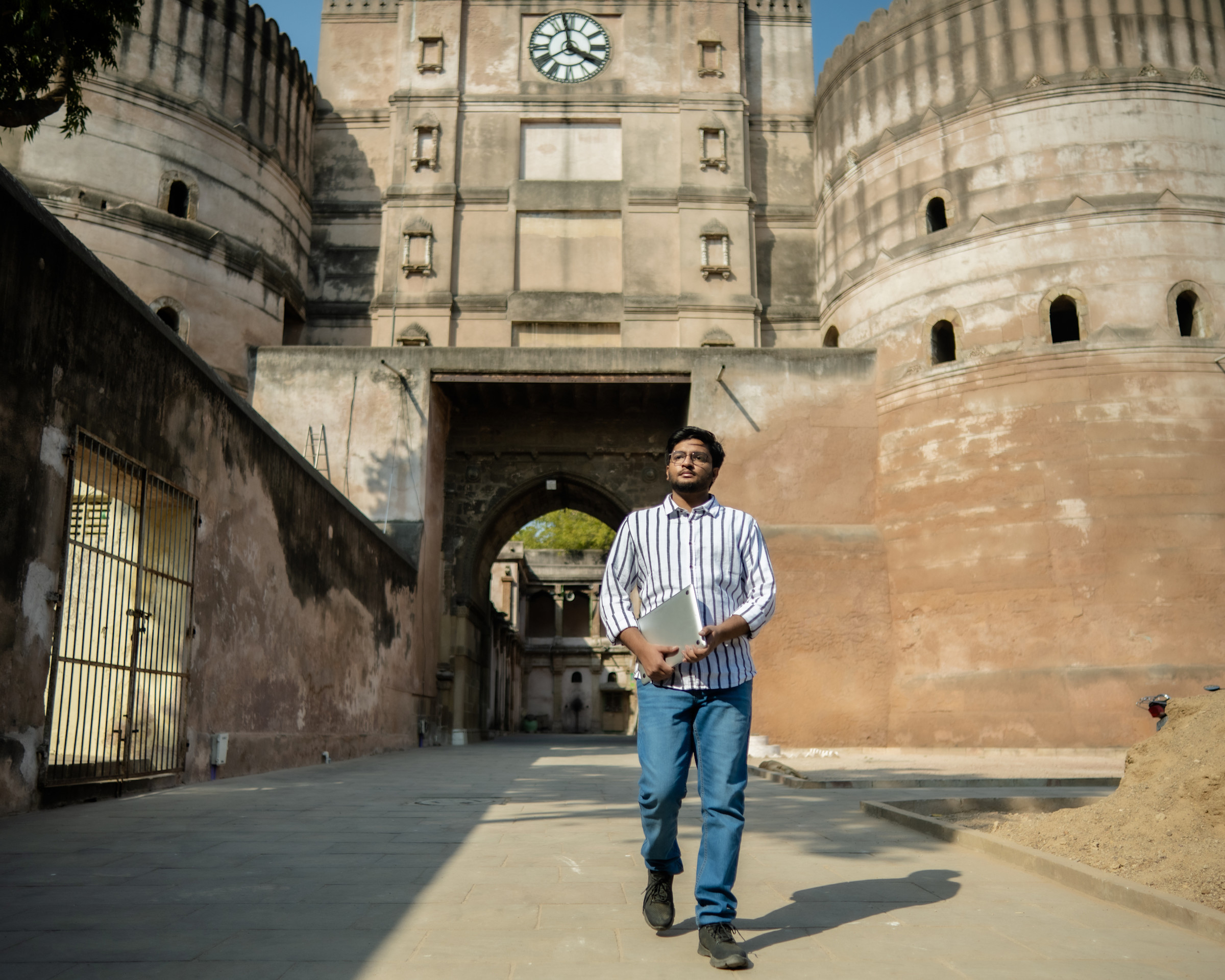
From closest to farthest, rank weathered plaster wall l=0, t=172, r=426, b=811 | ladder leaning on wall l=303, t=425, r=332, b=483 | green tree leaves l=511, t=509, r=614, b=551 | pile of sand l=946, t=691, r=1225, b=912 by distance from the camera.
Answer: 1. pile of sand l=946, t=691, r=1225, b=912
2. weathered plaster wall l=0, t=172, r=426, b=811
3. ladder leaning on wall l=303, t=425, r=332, b=483
4. green tree leaves l=511, t=509, r=614, b=551

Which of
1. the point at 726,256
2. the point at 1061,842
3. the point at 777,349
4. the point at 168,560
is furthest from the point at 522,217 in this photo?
the point at 1061,842

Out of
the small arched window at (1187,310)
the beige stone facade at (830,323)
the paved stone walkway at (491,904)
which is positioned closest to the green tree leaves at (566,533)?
the beige stone facade at (830,323)

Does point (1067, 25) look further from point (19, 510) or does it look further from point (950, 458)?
point (19, 510)

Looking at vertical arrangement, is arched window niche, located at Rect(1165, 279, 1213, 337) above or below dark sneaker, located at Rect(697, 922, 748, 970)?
above

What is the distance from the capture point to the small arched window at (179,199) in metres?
19.2

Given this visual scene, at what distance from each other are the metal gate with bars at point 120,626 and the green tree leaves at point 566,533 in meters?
39.6

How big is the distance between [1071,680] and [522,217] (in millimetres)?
13604

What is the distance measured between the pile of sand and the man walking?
176cm

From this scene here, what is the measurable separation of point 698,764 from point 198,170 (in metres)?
19.2

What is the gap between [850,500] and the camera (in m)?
16.9

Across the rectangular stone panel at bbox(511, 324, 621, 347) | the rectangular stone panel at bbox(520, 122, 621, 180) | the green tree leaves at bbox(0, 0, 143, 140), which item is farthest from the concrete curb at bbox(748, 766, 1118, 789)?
the rectangular stone panel at bbox(520, 122, 621, 180)

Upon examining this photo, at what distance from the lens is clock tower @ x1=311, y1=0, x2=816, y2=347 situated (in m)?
20.9

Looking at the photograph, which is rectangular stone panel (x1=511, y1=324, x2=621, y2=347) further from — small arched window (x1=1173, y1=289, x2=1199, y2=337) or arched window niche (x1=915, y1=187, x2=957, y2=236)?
small arched window (x1=1173, y1=289, x2=1199, y2=337)

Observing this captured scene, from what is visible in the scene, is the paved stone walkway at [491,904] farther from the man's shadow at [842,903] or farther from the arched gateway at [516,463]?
the arched gateway at [516,463]
